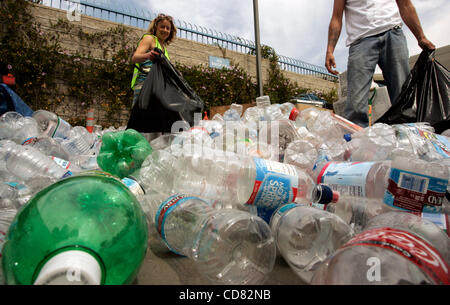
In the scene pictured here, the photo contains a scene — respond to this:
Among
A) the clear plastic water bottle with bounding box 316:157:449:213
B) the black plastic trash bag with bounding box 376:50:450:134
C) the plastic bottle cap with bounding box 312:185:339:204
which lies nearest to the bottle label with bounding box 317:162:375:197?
the clear plastic water bottle with bounding box 316:157:449:213

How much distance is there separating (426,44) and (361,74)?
1.72 feet

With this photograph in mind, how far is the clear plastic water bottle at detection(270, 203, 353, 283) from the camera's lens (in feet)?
2.50

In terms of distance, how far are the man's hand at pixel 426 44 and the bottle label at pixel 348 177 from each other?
174 cm

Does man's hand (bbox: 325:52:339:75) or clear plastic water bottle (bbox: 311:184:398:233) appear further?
man's hand (bbox: 325:52:339:75)

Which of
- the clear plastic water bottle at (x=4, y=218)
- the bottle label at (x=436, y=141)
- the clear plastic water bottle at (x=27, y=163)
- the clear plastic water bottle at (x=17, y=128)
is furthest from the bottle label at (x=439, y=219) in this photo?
the clear plastic water bottle at (x=17, y=128)

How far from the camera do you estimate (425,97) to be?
191cm

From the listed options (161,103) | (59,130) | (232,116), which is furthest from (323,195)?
(59,130)

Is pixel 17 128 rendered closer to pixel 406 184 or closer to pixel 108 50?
pixel 406 184

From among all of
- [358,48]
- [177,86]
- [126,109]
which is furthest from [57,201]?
[126,109]

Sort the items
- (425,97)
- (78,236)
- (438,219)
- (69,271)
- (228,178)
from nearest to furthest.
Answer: (69,271) < (78,236) < (438,219) < (228,178) < (425,97)

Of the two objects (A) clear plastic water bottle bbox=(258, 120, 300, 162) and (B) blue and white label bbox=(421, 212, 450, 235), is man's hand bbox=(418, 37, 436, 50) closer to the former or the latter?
(A) clear plastic water bottle bbox=(258, 120, 300, 162)

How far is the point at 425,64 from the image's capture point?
195 centimetres
